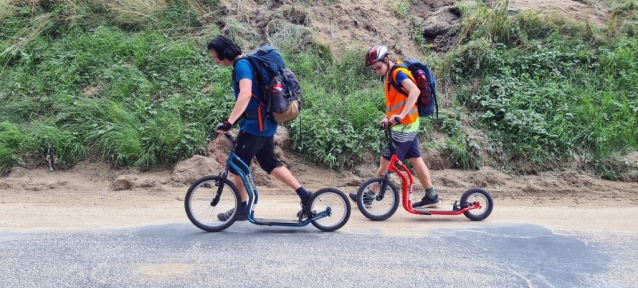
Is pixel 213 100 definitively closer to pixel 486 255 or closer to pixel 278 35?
pixel 278 35

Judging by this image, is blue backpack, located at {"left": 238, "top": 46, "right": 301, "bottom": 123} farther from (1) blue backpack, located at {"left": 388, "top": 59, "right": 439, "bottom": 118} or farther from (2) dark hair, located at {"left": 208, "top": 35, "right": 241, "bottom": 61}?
(1) blue backpack, located at {"left": 388, "top": 59, "right": 439, "bottom": 118}

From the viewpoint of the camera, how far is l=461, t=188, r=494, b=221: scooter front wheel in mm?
5910

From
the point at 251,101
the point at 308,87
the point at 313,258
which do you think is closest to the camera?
the point at 313,258

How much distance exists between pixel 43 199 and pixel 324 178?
348 centimetres

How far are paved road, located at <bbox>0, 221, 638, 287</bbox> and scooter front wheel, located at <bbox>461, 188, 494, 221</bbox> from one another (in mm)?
348

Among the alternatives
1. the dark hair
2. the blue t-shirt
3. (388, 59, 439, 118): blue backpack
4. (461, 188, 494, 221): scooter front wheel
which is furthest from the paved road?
the dark hair

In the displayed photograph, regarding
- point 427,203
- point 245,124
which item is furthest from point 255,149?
point 427,203

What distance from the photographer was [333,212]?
17.6 ft

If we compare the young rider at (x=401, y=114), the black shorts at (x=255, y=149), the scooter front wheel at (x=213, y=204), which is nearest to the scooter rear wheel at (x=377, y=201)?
the young rider at (x=401, y=114)

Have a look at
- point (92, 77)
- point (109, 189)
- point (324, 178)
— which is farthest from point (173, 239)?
point (92, 77)

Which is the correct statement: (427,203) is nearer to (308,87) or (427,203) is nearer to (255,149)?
(255,149)

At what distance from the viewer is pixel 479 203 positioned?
595 cm

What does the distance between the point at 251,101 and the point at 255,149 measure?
450 millimetres

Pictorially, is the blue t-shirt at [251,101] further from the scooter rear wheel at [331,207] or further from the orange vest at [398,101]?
the orange vest at [398,101]
